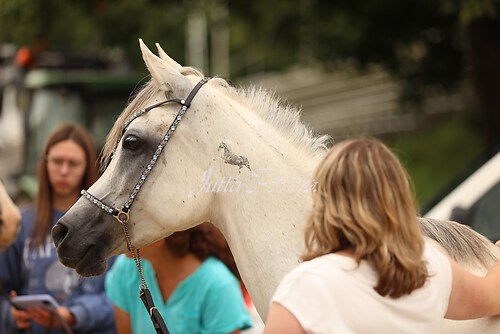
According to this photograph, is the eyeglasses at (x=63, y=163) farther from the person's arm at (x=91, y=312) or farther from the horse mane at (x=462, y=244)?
the horse mane at (x=462, y=244)

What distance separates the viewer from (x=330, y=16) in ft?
41.0

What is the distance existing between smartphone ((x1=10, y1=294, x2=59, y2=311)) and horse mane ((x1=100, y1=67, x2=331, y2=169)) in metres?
1.07

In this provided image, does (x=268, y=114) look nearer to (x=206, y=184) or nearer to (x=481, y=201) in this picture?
(x=206, y=184)

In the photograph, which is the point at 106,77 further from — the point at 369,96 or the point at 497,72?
the point at 369,96

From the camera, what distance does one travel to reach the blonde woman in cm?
241

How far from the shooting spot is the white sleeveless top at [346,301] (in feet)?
7.87

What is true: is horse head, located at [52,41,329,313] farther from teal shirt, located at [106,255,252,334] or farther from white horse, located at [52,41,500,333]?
teal shirt, located at [106,255,252,334]

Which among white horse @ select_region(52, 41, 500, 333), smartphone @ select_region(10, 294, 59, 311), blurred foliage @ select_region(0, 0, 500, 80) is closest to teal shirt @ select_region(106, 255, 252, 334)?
smartphone @ select_region(10, 294, 59, 311)

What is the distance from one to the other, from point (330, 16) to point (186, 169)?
31.7 ft

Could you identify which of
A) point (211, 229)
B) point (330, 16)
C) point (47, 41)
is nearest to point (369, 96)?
point (330, 16)

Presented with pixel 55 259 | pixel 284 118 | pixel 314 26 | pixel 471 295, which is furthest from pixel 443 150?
pixel 471 295

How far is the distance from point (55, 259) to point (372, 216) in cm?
255

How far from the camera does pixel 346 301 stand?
7.90ft

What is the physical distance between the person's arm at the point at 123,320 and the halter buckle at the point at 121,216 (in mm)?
1063
